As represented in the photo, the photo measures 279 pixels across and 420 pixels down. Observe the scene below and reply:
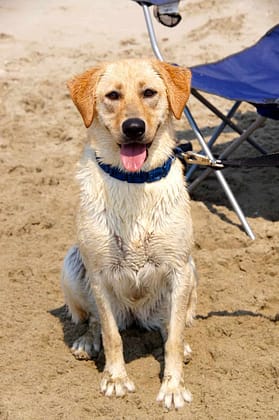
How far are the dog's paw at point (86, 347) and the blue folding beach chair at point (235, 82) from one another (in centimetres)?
147

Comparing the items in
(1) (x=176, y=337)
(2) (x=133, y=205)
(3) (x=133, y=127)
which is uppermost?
(3) (x=133, y=127)

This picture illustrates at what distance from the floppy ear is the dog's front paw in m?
1.13

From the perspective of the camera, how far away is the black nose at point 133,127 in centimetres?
273

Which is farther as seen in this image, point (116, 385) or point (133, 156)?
point (116, 385)

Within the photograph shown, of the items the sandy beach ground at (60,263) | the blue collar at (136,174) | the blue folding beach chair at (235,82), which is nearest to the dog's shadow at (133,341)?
the sandy beach ground at (60,263)

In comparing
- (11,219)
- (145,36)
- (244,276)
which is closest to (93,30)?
(145,36)

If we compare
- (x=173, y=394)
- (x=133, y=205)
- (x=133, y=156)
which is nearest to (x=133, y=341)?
(x=173, y=394)

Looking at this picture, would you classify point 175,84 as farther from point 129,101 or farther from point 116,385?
point 116,385

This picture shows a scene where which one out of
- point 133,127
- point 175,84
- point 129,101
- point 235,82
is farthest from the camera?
point 235,82

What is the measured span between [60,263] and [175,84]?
1616mm

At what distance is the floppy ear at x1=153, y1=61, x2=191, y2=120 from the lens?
2938 mm

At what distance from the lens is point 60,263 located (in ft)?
13.7

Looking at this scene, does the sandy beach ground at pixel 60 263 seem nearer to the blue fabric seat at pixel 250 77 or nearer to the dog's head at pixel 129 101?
the blue fabric seat at pixel 250 77

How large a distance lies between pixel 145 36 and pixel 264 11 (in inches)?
70.0
